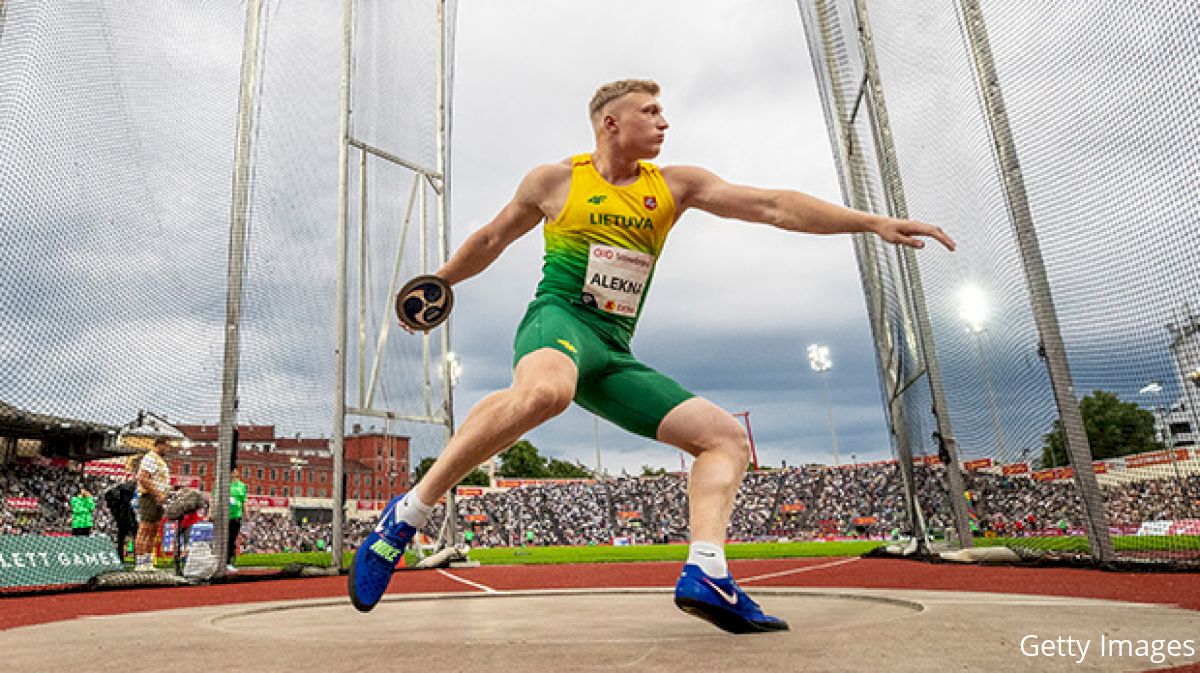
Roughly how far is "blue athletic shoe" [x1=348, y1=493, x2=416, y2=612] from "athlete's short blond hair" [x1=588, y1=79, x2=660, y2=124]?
1.63 meters

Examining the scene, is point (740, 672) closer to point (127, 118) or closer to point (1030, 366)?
point (1030, 366)

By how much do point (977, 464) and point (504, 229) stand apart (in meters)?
5.86

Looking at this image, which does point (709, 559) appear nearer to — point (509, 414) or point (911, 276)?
point (509, 414)

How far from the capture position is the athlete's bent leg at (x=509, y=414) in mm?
2297

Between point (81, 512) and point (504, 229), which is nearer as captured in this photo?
point (504, 229)

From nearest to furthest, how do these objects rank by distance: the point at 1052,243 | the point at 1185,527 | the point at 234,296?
the point at 1052,243 < the point at 1185,527 < the point at 234,296

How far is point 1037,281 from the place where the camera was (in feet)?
15.9

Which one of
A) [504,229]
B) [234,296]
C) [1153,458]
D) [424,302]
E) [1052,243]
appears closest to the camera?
[504,229]

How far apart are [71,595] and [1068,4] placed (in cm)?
824

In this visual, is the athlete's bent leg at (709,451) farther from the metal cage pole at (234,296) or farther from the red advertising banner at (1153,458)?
the metal cage pole at (234,296)

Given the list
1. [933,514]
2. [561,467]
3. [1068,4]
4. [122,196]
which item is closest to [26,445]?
[122,196]

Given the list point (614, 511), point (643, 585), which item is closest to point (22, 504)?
point (643, 585)

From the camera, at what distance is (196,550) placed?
666 cm

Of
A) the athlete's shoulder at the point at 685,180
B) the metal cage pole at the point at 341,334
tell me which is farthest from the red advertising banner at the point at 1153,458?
the metal cage pole at the point at 341,334
